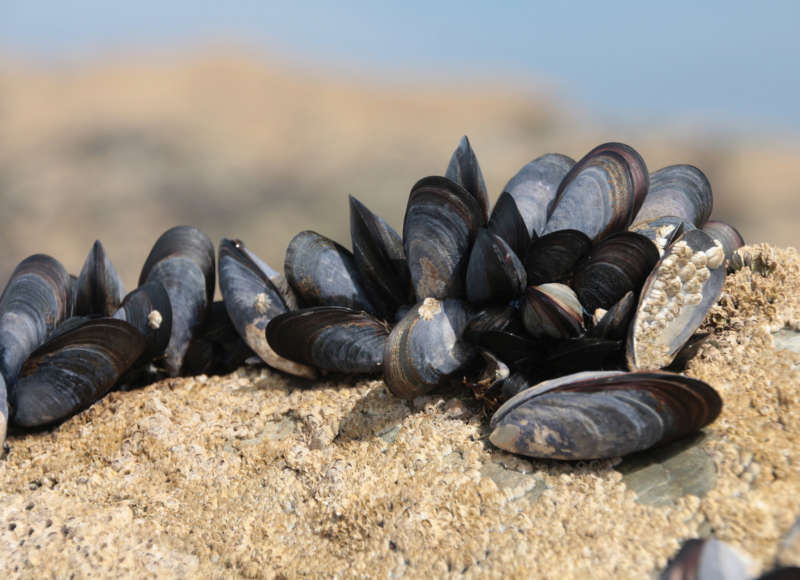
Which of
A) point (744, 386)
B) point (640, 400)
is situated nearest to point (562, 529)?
point (640, 400)

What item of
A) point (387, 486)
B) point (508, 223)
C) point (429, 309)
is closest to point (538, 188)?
point (508, 223)

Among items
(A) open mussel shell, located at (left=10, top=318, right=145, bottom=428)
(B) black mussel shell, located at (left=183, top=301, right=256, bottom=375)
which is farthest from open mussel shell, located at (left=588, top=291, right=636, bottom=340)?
(A) open mussel shell, located at (left=10, top=318, right=145, bottom=428)

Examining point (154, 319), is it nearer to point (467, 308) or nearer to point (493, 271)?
point (467, 308)

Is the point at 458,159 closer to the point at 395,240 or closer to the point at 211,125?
the point at 395,240

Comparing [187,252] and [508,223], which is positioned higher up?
[508,223]

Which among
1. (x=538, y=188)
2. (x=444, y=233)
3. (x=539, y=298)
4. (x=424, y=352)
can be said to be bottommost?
(x=424, y=352)

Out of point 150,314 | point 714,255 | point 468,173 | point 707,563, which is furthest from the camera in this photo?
point 150,314

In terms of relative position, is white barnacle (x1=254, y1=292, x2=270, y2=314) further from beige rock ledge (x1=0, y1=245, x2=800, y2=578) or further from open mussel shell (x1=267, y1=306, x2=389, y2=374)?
beige rock ledge (x1=0, y1=245, x2=800, y2=578)
